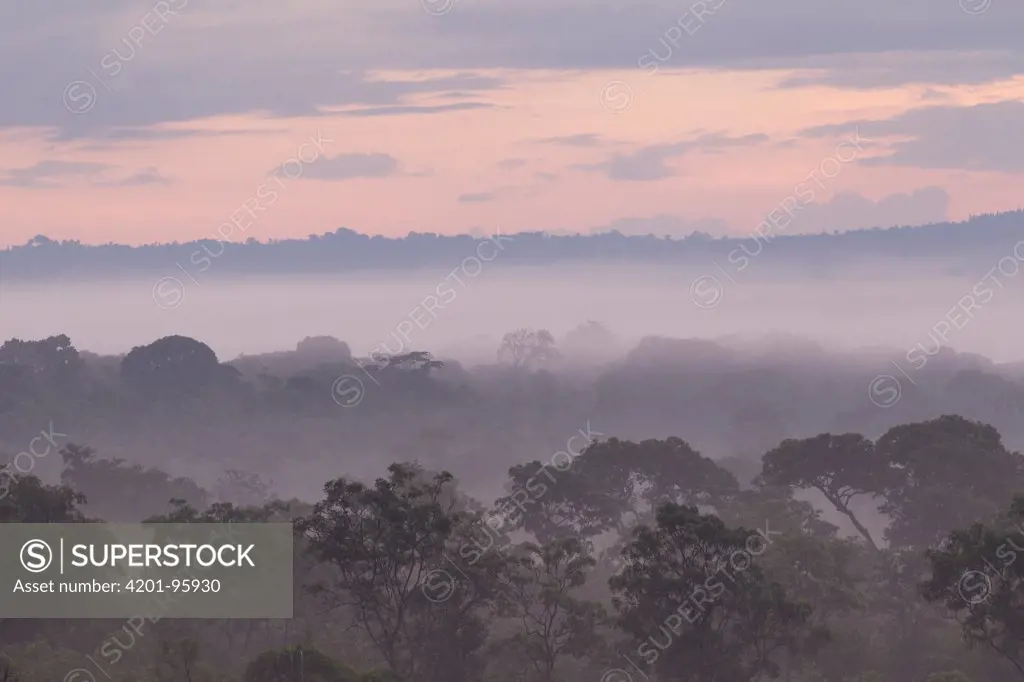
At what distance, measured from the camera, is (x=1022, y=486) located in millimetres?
71188

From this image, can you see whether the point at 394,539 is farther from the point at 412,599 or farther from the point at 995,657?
the point at 995,657

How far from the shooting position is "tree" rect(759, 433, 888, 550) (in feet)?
238

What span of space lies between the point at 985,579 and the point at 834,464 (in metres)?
30.2

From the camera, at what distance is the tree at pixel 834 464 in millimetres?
72444

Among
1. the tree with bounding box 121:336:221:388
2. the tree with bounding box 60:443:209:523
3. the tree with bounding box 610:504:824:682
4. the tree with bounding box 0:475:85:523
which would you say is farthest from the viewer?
the tree with bounding box 121:336:221:388

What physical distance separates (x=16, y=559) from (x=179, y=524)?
19.9 feet

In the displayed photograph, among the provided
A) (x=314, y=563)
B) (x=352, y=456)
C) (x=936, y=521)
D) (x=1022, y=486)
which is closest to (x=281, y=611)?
(x=314, y=563)

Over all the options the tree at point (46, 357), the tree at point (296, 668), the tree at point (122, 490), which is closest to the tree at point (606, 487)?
the tree at point (122, 490)

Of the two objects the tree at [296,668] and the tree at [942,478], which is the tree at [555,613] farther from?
the tree at [942,478]

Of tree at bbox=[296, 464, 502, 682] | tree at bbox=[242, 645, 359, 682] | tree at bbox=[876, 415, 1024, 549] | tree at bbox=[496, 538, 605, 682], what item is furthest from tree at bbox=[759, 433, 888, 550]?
tree at bbox=[242, 645, 359, 682]

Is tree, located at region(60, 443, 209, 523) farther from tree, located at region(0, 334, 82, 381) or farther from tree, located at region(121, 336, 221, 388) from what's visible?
tree, located at region(0, 334, 82, 381)

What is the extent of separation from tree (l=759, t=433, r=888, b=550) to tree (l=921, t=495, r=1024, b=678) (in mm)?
28831

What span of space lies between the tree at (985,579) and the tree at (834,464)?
94.6 ft

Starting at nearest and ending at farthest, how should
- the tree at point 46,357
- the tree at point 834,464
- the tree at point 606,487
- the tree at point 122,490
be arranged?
1. the tree at point 834,464
2. the tree at point 606,487
3. the tree at point 122,490
4. the tree at point 46,357
